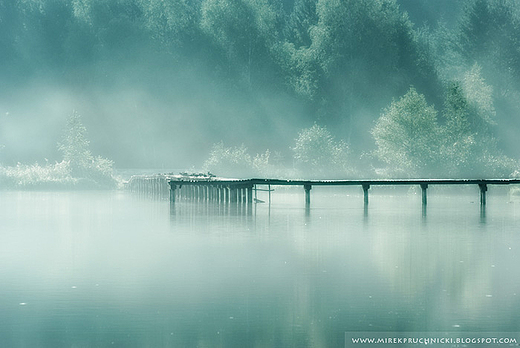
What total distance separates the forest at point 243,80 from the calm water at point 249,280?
52046 mm

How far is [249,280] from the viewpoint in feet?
81.5

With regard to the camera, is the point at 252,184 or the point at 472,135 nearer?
the point at 252,184

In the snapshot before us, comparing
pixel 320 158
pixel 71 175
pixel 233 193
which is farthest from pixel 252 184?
pixel 71 175

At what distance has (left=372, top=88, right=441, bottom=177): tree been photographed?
3401 inches

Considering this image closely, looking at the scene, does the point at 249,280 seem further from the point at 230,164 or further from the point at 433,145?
the point at 230,164

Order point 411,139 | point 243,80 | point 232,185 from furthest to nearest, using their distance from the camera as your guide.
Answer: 1. point 243,80
2. point 411,139
3. point 232,185

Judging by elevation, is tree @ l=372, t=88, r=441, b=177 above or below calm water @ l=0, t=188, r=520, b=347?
above

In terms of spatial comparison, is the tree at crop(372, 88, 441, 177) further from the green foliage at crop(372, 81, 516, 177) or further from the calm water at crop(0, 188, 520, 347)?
the calm water at crop(0, 188, 520, 347)

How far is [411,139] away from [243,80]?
124 ft

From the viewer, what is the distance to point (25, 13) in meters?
134

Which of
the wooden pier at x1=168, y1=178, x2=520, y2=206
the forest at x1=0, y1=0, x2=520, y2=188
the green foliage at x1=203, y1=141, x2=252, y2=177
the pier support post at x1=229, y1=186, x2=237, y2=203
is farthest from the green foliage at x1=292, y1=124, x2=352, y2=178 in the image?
the pier support post at x1=229, y1=186, x2=237, y2=203

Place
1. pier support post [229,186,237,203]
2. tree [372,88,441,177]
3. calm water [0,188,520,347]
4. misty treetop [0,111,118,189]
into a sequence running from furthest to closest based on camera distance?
misty treetop [0,111,118,189] → tree [372,88,441,177] → pier support post [229,186,237,203] → calm water [0,188,520,347]

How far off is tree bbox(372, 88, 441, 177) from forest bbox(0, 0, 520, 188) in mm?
2412

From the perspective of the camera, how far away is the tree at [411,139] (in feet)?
283
